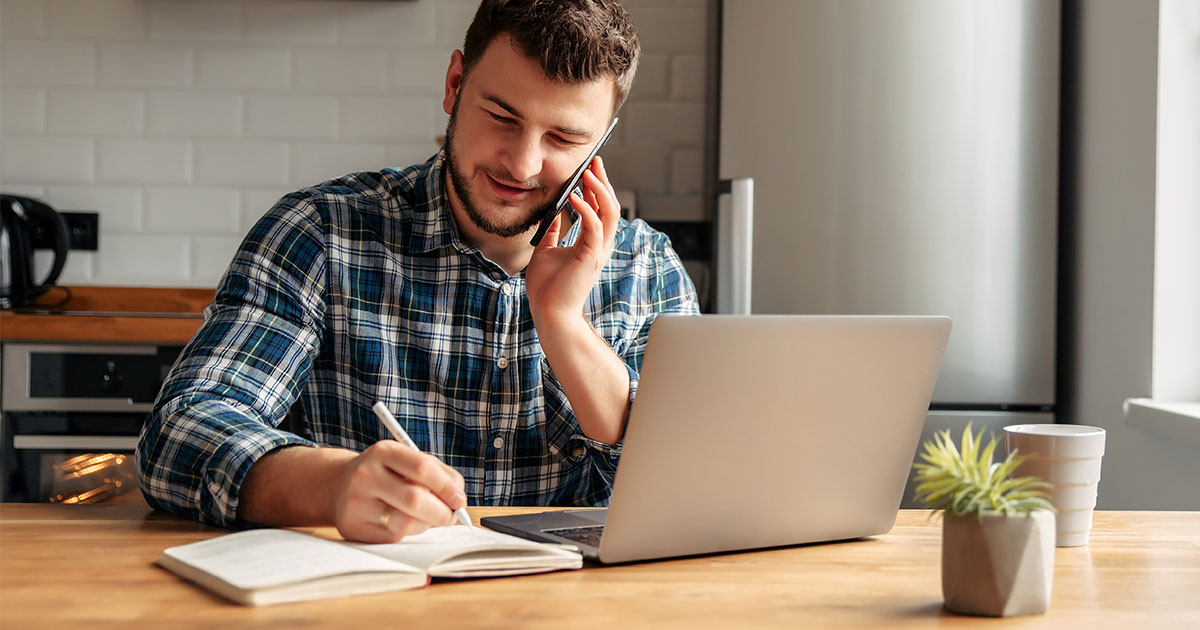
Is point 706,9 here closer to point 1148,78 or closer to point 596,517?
point 1148,78

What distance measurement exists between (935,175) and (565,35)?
119cm

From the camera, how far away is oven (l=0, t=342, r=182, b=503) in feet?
7.73

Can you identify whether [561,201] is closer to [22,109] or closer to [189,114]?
[189,114]

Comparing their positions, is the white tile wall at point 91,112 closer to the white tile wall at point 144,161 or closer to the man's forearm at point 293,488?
the white tile wall at point 144,161

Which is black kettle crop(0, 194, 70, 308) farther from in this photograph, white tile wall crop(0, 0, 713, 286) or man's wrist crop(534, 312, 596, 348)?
man's wrist crop(534, 312, 596, 348)

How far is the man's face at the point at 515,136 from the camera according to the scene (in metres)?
1.42

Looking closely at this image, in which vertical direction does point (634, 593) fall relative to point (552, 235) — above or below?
below

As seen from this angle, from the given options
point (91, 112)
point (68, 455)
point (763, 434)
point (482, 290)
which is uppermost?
point (91, 112)

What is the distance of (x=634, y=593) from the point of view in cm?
82

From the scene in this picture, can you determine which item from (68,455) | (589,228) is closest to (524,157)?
(589,228)

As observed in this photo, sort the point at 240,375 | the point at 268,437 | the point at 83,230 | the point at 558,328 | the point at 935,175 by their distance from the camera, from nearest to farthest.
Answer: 1. the point at 268,437
2. the point at 240,375
3. the point at 558,328
4. the point at 935,175
5. the point at 83,230

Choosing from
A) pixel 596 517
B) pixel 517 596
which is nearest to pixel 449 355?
pixel 596 517

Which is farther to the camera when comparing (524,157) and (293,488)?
(524,157)

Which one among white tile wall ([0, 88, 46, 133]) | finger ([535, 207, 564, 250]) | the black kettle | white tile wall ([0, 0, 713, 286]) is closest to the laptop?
finger ([535, 207, 564, 250])
